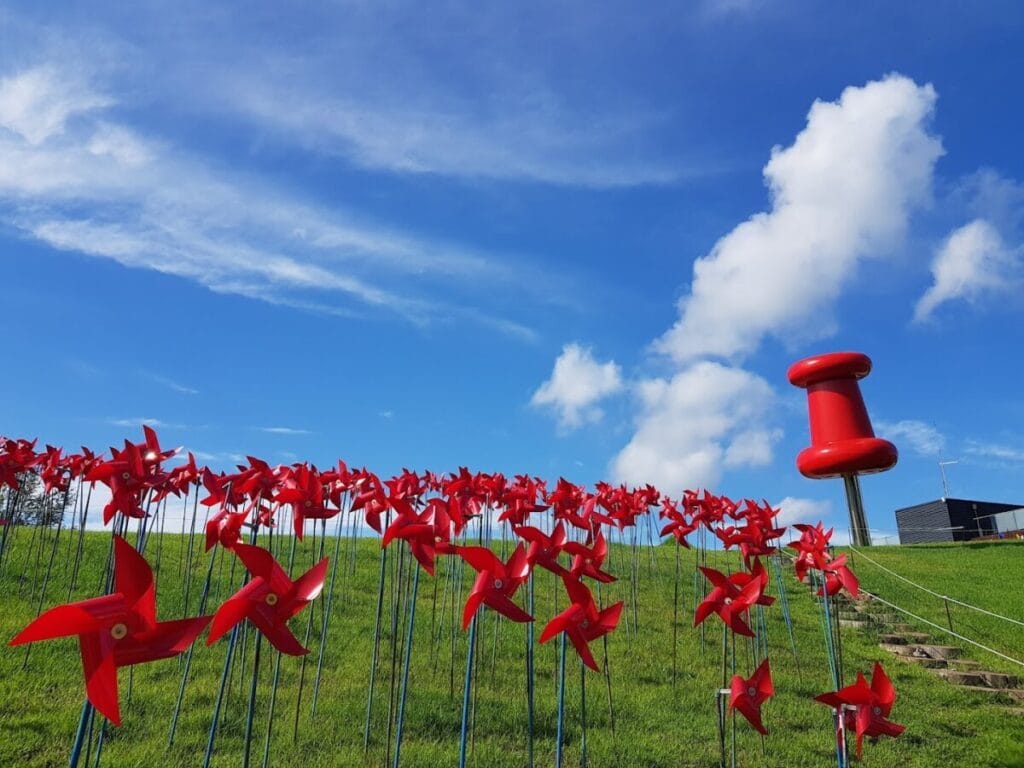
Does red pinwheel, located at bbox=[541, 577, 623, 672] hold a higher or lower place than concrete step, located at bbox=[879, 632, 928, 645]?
lower

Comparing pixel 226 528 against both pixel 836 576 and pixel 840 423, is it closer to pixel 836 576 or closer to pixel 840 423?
pixel 836 576

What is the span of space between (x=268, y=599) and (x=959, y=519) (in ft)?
174

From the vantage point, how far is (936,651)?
458 inches

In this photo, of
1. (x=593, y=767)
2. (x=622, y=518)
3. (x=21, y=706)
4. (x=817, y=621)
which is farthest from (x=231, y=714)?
(x=817, y=621)

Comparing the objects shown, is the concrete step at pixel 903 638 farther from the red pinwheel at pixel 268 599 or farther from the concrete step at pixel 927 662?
the red pinwheel at pixel 268 599

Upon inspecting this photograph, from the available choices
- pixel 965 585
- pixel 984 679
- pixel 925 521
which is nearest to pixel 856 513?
pixel 965 585

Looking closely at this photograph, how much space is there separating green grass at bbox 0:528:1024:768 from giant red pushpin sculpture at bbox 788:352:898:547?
1451 centimetres

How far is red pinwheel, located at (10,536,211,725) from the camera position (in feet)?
8.23

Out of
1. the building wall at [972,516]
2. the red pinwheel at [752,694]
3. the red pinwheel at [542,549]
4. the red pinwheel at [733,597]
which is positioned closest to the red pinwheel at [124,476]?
the red pinwheel at [542,549]

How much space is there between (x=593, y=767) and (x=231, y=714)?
137 inches

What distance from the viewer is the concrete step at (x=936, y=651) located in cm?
1159

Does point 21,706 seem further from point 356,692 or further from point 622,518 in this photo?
point 622,518

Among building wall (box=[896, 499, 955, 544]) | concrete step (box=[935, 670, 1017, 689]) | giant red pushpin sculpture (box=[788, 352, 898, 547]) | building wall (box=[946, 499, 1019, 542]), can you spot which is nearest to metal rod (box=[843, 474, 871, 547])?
giant red pushpin sculpture (box=[788, 352, 898, 547])

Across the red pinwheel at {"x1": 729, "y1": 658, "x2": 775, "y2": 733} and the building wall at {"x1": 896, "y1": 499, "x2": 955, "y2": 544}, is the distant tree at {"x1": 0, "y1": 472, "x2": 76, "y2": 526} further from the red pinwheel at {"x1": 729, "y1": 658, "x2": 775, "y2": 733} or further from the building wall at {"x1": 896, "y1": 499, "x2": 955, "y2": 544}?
the building wall at {"x1": 896, "y1": 499, "x2": 955, "y2": 544}
